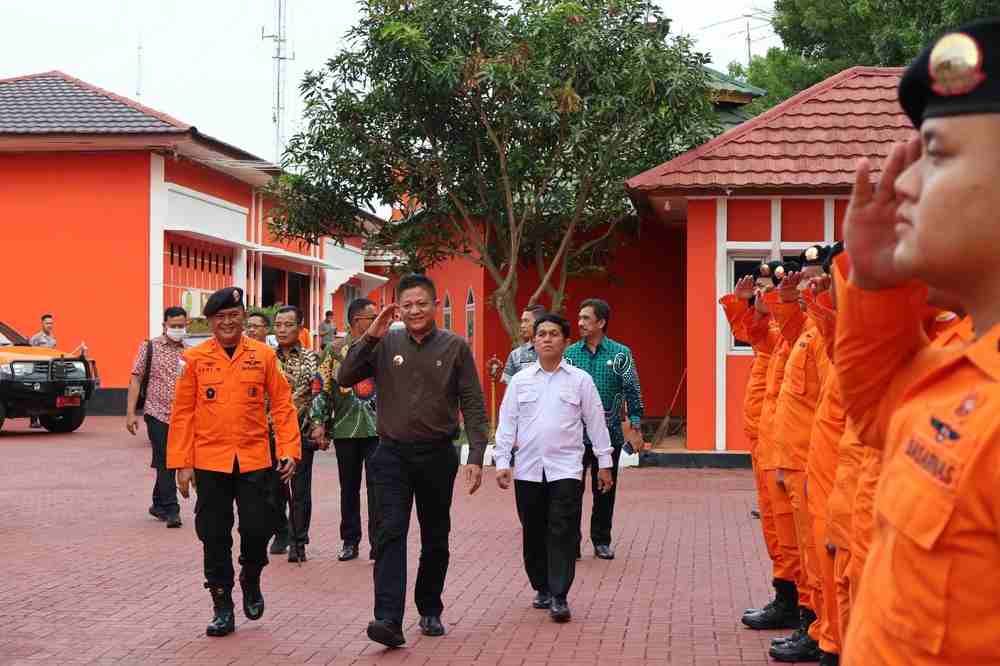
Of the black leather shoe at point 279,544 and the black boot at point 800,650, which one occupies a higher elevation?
the black boot at point 800,650

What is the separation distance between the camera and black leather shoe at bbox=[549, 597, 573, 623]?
870 centimetres

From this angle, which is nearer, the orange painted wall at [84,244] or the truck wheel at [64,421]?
the truck wheel at [64,421]

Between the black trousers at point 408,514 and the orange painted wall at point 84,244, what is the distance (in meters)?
23.7

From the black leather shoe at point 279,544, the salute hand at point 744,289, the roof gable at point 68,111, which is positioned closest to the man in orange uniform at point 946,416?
the salute hand at point 744,289

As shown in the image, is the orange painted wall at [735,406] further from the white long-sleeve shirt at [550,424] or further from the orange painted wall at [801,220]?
the white long-sleeve shirt at [550,424]

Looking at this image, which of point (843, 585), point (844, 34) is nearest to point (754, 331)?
point (843, 585)

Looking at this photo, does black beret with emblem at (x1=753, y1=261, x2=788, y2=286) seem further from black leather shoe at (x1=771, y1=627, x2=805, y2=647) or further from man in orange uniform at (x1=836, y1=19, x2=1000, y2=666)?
man in orange uniform at (x1=836, y1=19, x2=1000, y2=666)

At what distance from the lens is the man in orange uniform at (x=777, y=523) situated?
25.7 ft

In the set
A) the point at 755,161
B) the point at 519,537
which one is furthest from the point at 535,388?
the point at 755,161

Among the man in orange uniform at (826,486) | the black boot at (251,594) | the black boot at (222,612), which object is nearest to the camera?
the man in orange uniform at (826,486)

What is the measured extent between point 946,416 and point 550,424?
7037mm

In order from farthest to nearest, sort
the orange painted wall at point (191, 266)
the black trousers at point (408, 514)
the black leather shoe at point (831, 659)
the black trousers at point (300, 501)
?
the orange painted wall at point (191, 266) → the black trousers at point (300, 501) → the black trousers at point (408, 514) → the black leather shoe at point (831, 659)

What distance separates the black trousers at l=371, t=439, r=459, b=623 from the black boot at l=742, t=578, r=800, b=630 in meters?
1.85

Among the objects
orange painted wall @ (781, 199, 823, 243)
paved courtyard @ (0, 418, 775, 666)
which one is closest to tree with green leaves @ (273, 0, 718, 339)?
orange painted wall @ (781, 199, 823, 243)
